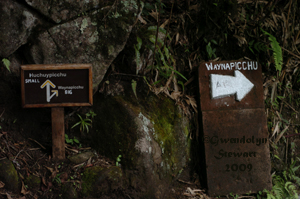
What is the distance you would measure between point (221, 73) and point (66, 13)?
7.00 feet

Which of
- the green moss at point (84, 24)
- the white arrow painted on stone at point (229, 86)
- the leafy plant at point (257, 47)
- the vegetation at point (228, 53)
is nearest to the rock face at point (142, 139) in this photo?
the vegetation at point (228, 53)

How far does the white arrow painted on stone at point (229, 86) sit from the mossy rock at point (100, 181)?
1.63m

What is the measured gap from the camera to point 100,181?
2.76 m

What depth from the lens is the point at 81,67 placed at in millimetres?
2770

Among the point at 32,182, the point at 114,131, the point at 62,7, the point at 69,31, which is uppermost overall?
the point at 62,7

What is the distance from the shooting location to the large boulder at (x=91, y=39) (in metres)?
2.96

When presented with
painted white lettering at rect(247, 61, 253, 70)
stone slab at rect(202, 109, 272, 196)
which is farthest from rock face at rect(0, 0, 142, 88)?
painted white lettering at rect(247, 61, 253, 70)

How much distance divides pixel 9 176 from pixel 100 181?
91cm

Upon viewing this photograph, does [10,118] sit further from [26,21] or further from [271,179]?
[271,179]

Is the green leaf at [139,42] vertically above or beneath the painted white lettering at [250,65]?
above

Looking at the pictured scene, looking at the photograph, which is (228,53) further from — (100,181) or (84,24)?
(100,181)

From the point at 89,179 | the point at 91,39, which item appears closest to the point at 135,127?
the point at 89,179

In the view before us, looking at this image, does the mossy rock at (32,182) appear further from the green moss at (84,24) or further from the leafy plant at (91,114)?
the green moss at (84,24)

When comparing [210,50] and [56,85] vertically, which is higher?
[210,50]
